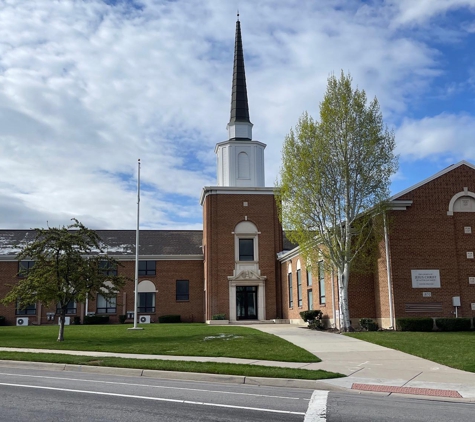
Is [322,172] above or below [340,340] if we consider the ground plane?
above

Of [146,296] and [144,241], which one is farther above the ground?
[144,241]

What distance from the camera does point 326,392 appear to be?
1147 cm

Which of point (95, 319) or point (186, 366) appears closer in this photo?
point (186, 366)

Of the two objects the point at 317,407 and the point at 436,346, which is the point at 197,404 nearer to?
the point at 317,407

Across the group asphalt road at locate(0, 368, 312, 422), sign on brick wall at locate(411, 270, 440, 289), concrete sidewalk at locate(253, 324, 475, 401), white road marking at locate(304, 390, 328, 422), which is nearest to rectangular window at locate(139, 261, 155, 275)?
sign on brick wall at locate(411, 270, 440, 289)

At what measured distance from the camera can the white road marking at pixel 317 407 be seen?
8.55m

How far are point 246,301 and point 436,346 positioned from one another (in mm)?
25972

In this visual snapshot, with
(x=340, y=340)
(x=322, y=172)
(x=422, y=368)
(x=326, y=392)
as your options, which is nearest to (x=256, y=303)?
(x=322, y=172)

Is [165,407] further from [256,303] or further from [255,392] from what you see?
[256,303]

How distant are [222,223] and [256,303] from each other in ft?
22.8

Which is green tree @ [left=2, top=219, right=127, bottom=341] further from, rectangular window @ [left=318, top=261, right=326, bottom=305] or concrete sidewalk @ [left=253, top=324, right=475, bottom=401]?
rectangular window @ [left=318, top=261, right=326, bottom=305]

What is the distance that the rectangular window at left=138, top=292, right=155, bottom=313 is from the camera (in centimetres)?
4784

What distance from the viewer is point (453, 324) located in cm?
2694

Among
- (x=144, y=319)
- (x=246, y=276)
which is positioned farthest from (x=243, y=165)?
(x=144, y=319)
